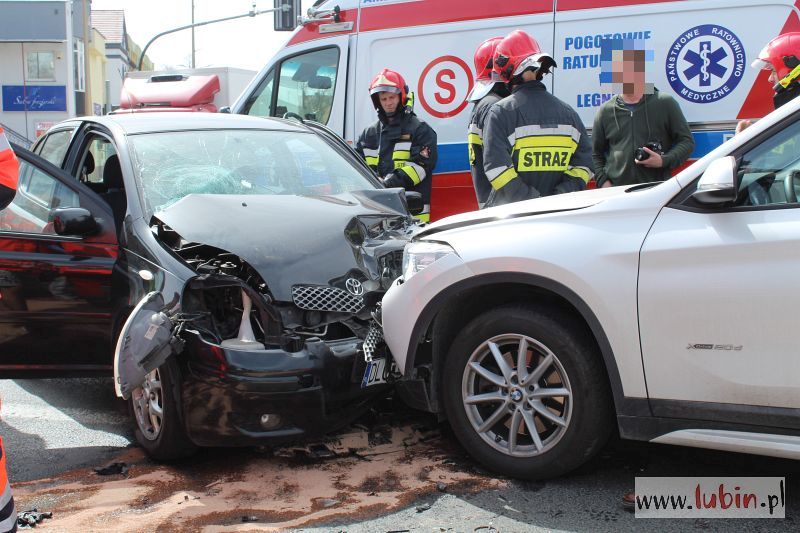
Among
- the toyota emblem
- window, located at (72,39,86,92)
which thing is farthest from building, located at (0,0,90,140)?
the toyota emblem

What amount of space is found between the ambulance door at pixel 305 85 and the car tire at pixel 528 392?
4.44 metres

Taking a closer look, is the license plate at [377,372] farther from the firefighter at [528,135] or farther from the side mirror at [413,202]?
the firefighter at [528,135]

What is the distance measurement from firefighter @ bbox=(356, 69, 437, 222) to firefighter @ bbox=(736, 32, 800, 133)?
2522 millimetres

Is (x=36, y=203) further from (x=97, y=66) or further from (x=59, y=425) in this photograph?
(x=97, y=66)

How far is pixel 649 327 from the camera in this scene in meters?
3.62

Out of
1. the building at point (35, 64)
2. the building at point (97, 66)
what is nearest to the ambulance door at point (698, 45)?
the building at point (35, 64)

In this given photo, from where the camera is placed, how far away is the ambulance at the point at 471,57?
249 inches

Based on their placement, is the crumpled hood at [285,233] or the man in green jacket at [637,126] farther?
the man in green jacket at [637,126]

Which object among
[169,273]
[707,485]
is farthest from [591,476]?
[169,273]

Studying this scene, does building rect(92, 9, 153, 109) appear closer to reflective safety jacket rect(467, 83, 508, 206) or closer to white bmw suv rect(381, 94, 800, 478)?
reflective safety jacket rect(467, 83, 508, 206)

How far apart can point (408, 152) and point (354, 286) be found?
280 centimetres

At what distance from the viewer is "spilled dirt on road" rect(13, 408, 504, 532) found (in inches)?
148

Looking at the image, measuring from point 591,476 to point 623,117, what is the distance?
2.81 metres

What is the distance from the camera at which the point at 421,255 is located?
14.0 feet
